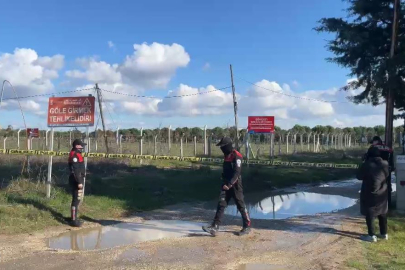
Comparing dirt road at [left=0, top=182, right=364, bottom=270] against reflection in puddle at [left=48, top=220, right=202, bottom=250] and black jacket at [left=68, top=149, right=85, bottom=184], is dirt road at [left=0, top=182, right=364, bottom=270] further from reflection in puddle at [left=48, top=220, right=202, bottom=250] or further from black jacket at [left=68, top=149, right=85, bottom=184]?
black jacket at [left=68, top=149, right=85, bottom=184]

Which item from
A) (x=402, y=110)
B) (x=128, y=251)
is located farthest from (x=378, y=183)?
(x=402, y=110)

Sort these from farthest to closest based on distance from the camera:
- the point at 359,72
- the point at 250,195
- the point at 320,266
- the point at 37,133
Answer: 1. the point at 37,133
2. the point at 250,195
3. the point at 359,72
4. the point at 320,266

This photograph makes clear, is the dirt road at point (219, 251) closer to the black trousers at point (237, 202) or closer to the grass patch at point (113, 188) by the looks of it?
the black trousers at point (237, 202)

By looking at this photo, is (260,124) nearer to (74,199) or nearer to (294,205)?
(294,205)

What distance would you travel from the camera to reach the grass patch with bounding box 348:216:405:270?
247 inches

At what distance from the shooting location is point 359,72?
1244 centimetres

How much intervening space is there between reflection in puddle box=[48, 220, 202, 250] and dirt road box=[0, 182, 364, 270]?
323 millimetres

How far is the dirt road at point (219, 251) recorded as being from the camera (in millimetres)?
6371

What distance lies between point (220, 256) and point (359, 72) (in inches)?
308

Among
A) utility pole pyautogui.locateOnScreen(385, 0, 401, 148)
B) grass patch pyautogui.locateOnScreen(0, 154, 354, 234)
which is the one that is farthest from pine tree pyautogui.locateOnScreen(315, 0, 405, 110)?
grass patch pyautogui.locateOnScreen(0, 154, 354, 234)

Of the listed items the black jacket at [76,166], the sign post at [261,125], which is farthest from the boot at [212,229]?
the sign post at [261,125]

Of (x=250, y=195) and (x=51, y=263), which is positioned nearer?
(x=51, y=263)

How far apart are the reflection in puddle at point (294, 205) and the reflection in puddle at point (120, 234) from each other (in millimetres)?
2354

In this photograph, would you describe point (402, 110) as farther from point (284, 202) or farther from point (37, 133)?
point (37, 133)
